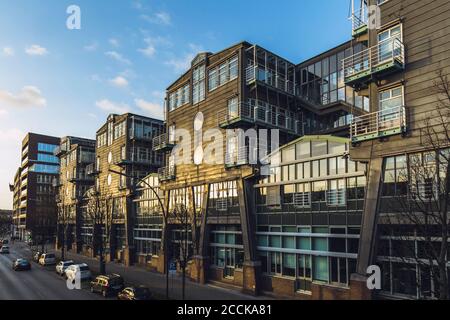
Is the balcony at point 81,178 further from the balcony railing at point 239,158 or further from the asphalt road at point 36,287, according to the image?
the balcony railing at point 239,158

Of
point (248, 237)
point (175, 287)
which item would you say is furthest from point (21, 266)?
point (248, 237)

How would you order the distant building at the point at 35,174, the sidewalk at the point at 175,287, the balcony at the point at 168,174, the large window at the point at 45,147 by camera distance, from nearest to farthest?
the sidewalk at the point at 175,287, the balcony at the point at 168,174, the distant building at the point at 35,174, the large window at the point at 45,147

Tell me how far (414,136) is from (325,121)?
16261 millimetres

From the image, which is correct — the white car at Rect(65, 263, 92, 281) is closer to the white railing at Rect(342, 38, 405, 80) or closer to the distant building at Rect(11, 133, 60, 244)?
the white railing at Rect(342, 38, 405, 80)

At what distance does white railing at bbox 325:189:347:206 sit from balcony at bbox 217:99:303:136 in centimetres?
848

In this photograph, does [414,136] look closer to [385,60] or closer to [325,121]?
[385,60]

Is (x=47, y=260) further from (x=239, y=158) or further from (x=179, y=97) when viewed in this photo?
(x=239, y=158)

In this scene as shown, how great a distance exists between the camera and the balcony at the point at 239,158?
28.7 meters

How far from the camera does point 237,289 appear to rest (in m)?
28.5

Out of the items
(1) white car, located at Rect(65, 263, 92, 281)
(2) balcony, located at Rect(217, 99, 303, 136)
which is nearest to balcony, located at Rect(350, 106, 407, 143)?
(2) balcony, located at Rect(217, 99, 303, 136)

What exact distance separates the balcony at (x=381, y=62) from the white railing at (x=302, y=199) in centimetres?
769

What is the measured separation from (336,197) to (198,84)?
1831 cm

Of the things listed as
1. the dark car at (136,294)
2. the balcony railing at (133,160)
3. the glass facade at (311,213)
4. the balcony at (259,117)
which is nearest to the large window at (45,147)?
the balcony railing at (133,160)
